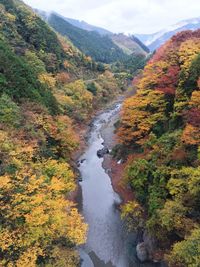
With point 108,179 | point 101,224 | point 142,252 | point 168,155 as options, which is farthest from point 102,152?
point 142,252

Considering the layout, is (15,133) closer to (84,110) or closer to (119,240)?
(119,240)

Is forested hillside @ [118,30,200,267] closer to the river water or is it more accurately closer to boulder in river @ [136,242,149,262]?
boulder in river @ [136,242,149,262]

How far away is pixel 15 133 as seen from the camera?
106ft

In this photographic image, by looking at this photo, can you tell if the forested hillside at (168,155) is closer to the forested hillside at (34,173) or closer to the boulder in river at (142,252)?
the boulder in river at (142,252)

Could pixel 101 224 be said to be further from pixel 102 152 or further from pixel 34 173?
pixel 102 152

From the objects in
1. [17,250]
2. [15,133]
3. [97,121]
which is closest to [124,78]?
[97,121]

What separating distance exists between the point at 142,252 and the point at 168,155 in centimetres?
881

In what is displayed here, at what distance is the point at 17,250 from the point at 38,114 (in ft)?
63.2

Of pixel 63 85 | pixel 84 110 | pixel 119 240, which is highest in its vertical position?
pixel 63 85

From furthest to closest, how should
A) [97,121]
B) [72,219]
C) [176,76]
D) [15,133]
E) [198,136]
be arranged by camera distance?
1. [97,121]
2. [176,76]
3. [15,133]
4. [198,136]
5. [72,219]

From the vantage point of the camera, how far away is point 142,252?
30.4 m

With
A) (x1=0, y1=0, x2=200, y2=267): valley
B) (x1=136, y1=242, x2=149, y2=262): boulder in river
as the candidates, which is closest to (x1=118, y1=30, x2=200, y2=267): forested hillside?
(x1=0, y1=0, x2=200, y2=267): valley

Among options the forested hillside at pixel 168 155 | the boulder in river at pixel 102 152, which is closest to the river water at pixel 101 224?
the boulder in river at pixel 102 152

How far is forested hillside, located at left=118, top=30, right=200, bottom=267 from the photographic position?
1013 inches
